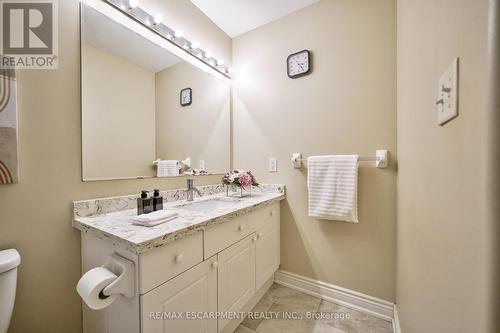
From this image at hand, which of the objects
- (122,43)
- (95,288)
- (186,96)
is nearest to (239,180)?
(186,96)

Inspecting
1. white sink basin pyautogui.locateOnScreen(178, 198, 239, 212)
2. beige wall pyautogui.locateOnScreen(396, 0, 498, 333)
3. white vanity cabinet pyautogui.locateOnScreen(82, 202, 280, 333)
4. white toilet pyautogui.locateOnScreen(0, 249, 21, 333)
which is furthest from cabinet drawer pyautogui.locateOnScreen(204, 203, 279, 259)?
beige wall pyautogui.locateOnScreen(396, 0, 498, 333)

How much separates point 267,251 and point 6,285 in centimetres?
132

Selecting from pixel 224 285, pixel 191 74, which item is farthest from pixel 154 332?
pixel 191 74

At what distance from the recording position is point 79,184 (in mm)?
1001

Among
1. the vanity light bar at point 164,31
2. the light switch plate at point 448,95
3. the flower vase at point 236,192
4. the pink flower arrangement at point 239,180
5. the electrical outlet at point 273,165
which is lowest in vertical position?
the flower vase at point 236,192

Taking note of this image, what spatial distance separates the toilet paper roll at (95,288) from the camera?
2.25ft

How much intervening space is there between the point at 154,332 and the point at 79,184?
77 cm

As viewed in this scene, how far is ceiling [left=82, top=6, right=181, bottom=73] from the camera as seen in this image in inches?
41.3

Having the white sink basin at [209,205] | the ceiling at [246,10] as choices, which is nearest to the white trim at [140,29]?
the ceiling at [246,10]

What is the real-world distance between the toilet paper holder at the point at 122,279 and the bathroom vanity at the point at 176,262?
20mm

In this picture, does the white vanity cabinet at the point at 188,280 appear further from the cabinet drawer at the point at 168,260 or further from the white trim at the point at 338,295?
the white trim at the point at 338,295

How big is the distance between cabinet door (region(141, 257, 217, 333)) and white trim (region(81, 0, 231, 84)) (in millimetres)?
1420

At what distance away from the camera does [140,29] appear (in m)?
1.27

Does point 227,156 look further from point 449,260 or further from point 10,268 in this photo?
point 449,260
